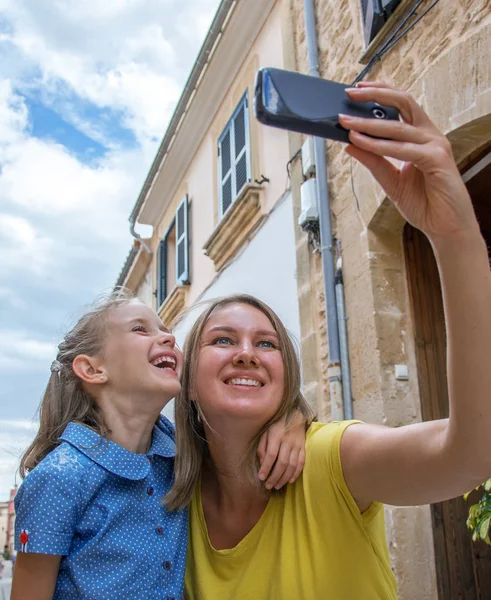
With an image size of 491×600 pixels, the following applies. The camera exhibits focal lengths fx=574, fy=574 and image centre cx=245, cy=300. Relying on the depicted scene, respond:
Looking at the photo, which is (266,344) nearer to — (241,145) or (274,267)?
(274,267)

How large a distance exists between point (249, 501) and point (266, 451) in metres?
0.23

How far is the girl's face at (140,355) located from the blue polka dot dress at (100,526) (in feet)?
0.90

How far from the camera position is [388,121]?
3.54 feet

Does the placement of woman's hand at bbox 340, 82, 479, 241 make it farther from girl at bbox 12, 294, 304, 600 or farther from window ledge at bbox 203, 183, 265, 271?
window ledge at bbox 203, 183, 265, 271

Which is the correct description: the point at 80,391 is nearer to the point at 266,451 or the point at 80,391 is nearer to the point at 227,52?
the point at 266,451

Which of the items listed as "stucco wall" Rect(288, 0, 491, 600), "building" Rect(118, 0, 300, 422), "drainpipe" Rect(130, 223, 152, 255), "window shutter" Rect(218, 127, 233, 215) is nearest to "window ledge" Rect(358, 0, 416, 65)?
"stucco wall" Rect(288, 0, 491, 600)

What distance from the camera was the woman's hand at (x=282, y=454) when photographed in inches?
62.5

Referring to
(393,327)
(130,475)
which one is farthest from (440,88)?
(130,475)

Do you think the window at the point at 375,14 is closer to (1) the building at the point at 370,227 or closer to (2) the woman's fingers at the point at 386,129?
(1) the building at the point at 370,227

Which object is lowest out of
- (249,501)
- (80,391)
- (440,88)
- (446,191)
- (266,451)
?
(249,501)

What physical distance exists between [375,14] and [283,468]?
11.7 feet

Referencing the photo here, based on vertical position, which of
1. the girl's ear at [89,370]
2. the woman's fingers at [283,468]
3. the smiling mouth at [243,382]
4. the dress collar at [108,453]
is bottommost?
the woman's fingers at [283,468]

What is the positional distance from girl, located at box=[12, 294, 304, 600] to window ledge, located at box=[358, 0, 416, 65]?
2.94 m

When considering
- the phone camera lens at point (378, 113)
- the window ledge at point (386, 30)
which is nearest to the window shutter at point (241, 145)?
the window ledge at point (386, 30)
